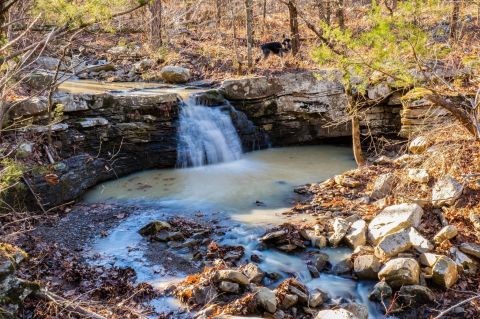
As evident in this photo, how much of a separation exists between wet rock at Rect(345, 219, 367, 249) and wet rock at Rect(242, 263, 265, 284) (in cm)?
143

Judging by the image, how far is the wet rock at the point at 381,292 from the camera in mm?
4688

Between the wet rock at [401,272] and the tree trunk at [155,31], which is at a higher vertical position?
the tree trunk at [155,31]

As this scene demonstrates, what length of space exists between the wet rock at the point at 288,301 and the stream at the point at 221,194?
456 millimetres

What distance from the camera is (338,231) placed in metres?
5.87

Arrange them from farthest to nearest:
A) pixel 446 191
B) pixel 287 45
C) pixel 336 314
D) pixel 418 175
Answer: pixel 287 45
pixel 418 175
pixel 446 191
pixel 336 314

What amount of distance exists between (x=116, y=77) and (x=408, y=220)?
1092cm

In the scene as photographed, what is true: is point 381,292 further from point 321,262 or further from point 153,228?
point 153,228

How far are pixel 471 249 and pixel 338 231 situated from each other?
5.50ft

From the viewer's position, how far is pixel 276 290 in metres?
4.67

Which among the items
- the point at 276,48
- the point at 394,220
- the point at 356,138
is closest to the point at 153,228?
the point at 394,220

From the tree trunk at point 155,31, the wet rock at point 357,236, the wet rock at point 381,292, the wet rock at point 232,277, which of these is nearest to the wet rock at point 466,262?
the wet rock at point 381,292

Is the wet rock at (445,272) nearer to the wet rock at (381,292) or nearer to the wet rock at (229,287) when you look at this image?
the wet rock at (381,292)

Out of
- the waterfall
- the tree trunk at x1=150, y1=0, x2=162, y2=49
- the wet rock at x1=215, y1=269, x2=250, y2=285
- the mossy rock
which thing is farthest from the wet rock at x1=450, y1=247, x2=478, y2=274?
the tree trunk at x1=150, y1=0, x2=162, y2=49

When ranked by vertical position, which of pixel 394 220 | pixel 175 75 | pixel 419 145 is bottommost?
pixel 394 220
